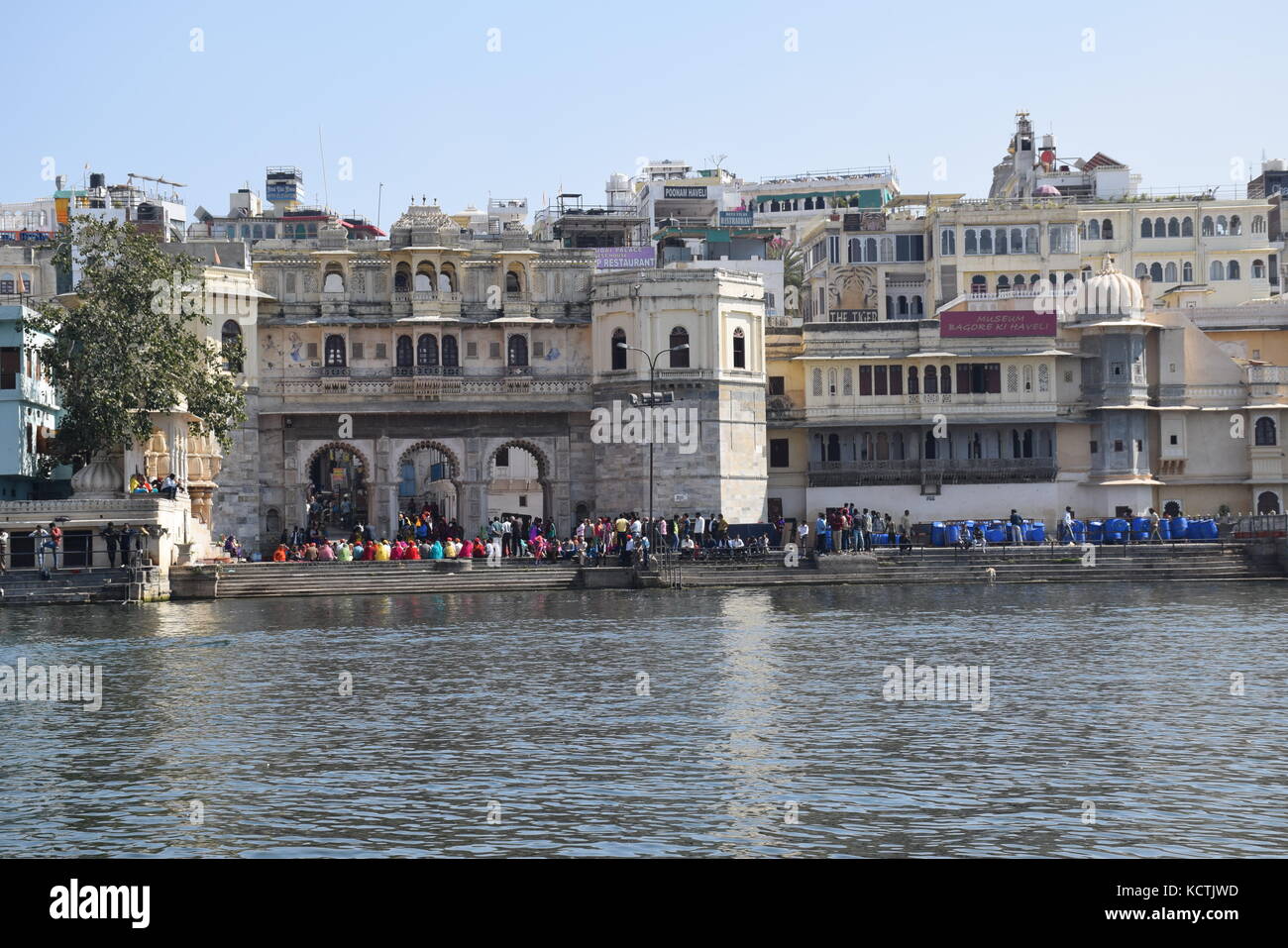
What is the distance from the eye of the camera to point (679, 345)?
67.6 meters

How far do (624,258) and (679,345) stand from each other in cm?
1472

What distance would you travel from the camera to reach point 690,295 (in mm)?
67312

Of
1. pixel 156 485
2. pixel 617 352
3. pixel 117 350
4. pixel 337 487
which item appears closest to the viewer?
pixel 117 350

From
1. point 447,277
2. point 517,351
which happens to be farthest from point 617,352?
point 447,277

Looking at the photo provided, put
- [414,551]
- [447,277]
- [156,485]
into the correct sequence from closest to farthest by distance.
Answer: [156,485] < [414,551] < [447,277]

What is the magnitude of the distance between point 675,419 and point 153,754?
4336cm

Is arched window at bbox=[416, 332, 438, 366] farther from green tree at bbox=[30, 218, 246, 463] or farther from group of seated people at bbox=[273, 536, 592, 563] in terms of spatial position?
green tree at bbox=[30, 218, 246, 463]

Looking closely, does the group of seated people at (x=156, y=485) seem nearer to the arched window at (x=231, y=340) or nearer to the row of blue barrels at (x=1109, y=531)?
the arched window at (x=231, y=340)

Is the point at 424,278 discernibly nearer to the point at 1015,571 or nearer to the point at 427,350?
the point at 427,350

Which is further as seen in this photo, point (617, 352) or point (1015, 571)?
point (617, 352)

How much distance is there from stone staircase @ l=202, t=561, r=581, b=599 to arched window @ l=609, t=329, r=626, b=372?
12.5 metres

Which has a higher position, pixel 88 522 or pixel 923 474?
pixel 923 474
